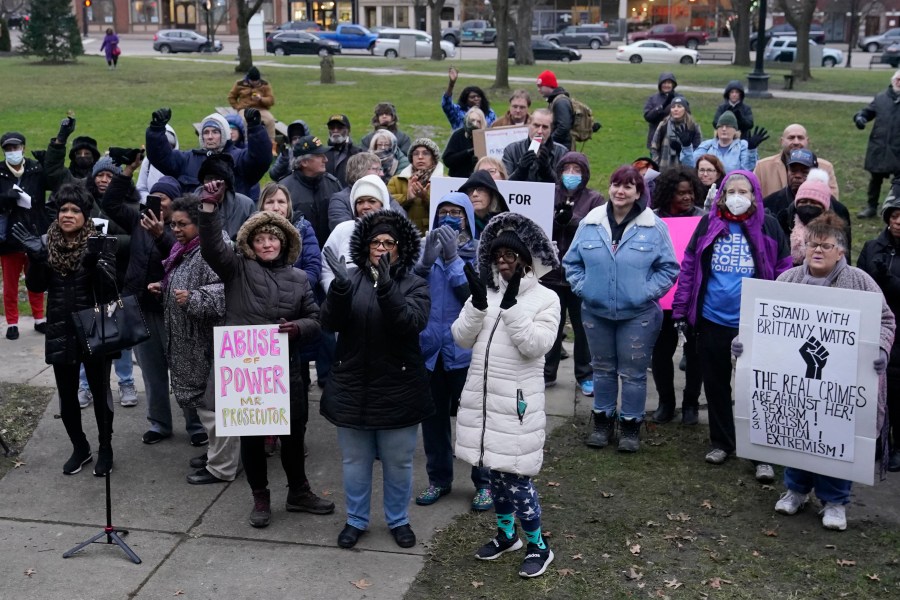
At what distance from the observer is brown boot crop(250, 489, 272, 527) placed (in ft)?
21.4

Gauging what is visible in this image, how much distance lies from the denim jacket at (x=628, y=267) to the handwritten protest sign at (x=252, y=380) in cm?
229

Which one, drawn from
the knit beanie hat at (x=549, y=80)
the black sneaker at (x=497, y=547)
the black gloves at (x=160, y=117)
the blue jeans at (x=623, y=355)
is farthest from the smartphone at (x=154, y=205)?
the knit beanie hat at (x=549, y=80)

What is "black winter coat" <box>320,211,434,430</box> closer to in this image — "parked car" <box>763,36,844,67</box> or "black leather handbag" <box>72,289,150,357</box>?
"black leather handbag" <box>72,289,150,357</box>

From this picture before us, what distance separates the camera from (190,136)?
69.5 ft

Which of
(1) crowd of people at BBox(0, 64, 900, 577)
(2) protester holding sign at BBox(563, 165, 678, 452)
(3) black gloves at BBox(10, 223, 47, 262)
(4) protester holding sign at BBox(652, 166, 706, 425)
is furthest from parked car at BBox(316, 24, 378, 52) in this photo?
(2) protester holding sign at BBox(563, 165, 678, 452)

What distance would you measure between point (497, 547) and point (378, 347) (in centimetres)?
134

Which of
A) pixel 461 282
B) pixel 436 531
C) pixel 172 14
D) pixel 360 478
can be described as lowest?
pixel 436 531

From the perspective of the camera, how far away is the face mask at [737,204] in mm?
7127

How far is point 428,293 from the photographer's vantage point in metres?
6.19

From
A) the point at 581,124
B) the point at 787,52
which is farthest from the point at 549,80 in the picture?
the point at 787,52

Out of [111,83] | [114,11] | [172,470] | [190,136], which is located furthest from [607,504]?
[114,11]

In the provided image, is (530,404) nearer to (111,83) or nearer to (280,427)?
(280,427)

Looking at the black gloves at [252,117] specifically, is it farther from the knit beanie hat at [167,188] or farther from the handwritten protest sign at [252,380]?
the handwritten protest sign at [252,380]

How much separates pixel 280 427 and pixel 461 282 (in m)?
1.39
